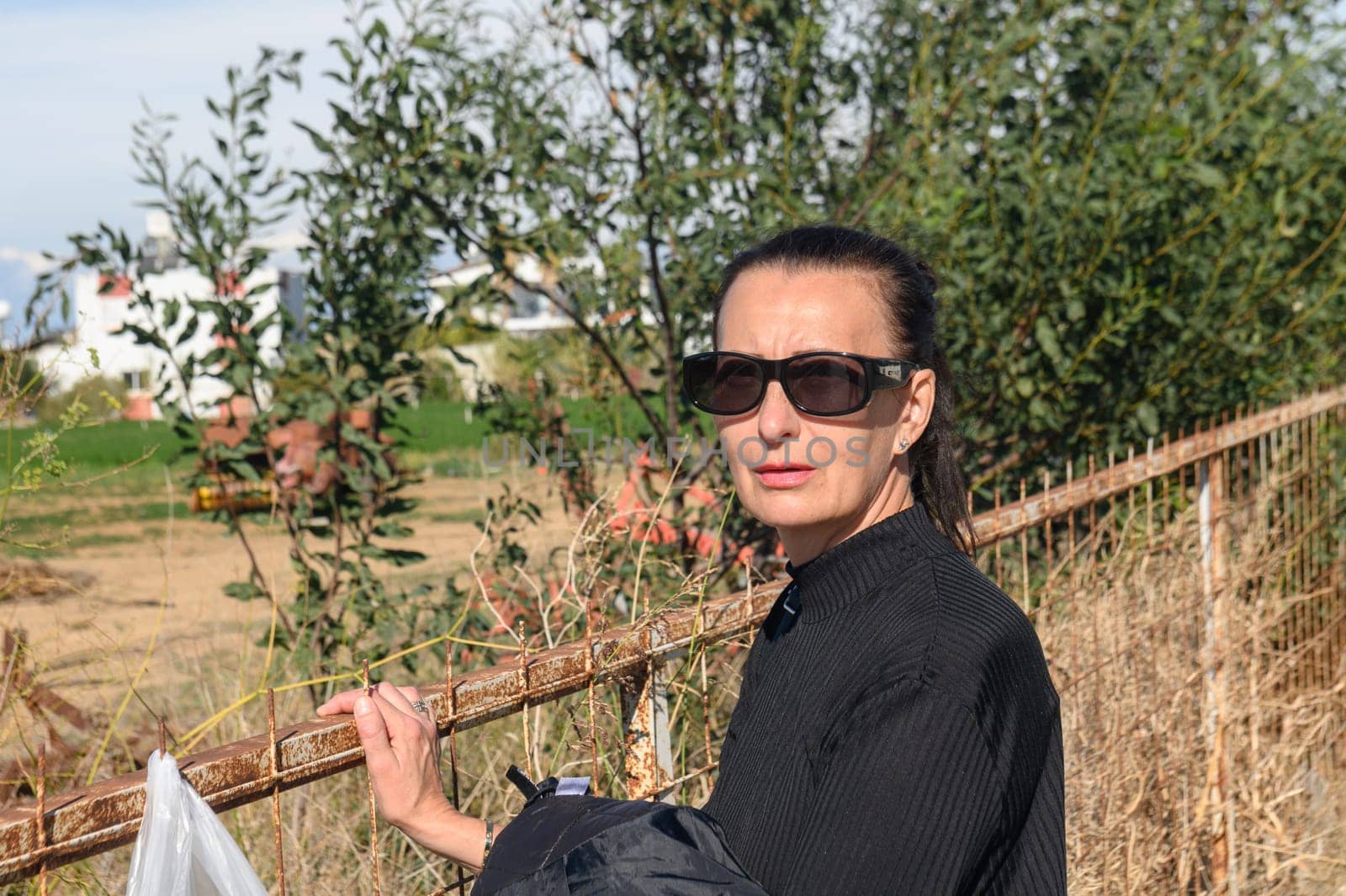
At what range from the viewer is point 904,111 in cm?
525

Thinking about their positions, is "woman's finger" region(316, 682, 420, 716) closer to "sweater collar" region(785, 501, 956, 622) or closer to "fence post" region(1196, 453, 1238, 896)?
"sweater collar" region(785, 501, 956, 622)

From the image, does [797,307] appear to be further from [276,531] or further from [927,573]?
[276,531]

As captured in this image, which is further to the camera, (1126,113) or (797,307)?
(1126,113)

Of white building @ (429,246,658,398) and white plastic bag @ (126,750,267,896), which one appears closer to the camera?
white plastic bag @ (126,750,267,896)

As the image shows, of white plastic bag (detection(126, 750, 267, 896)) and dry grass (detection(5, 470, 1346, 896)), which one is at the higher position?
white plastic bag (detection(126, 750, 267, 896))

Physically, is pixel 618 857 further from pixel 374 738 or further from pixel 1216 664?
pixel 1216 664

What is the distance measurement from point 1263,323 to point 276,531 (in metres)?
3.80

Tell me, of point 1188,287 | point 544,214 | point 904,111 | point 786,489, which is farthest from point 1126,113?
point 786,489

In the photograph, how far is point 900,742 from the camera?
1.19 meters

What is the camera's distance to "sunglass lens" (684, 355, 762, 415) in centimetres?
163

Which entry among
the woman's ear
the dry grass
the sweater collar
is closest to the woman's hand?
the sweater collar

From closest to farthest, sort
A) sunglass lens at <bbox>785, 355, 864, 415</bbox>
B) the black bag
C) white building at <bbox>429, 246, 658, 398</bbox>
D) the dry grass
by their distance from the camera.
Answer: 1. the black bag
2. sunglass lens at <bbox>785, 355, 864, 415</bbox>
3. the dry grass
4. white building at <bbox>429, 246, 658, 398</bbox>

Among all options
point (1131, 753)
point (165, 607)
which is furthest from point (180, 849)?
point (1131, 753)

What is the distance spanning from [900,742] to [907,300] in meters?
0.70
